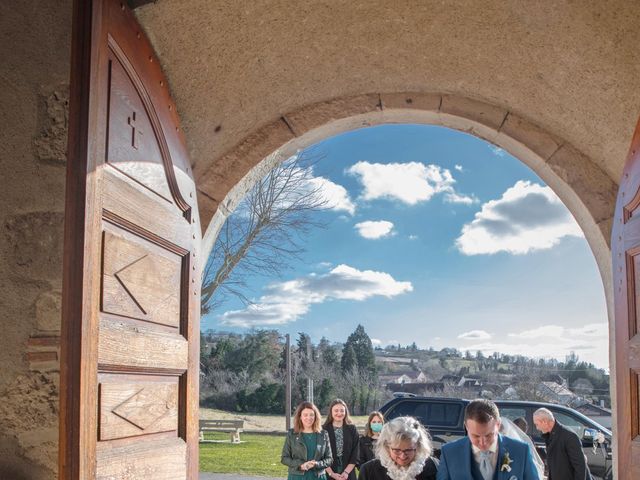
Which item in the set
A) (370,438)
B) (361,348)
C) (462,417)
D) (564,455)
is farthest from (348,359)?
(564,455)

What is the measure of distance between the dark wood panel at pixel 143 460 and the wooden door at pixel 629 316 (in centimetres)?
191

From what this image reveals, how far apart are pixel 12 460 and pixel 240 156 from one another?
6.35 feet

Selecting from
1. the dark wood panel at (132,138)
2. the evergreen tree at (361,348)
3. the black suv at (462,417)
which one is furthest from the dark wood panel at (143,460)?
the evergreen tree at (361,348)

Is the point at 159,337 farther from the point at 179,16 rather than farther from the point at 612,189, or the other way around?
the point at 612,189

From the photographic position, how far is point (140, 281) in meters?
2.68

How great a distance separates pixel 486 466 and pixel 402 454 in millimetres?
438

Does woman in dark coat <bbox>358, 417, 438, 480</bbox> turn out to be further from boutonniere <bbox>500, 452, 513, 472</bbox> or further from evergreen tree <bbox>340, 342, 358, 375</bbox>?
evergreen tree <bbox>340, 342, 358, 375</bbox>

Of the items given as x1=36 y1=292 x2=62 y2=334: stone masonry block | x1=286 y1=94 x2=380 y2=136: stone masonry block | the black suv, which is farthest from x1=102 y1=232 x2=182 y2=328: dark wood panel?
the black suv

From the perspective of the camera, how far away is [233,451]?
57.2 feet

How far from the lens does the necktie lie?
3578 mm

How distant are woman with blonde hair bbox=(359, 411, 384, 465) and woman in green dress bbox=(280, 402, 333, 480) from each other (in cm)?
73

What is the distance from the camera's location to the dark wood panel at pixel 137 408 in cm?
238

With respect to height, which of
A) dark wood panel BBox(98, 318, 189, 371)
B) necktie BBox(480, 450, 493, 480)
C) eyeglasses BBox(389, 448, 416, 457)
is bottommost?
necktie BBox(480, 450, 493, 480)

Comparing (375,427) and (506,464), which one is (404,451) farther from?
(375,427)
